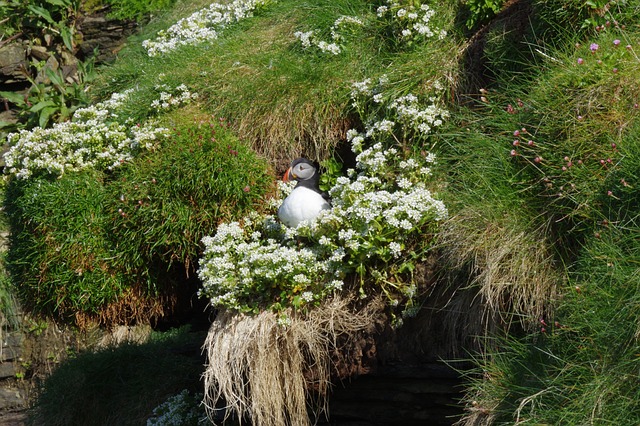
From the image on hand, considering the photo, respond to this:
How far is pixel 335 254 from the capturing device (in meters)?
4.95

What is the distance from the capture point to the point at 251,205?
572cm

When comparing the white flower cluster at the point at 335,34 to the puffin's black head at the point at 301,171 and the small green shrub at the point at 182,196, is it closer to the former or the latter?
the small green shrub at the point at 182,196

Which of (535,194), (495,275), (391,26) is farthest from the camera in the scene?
(391,26)

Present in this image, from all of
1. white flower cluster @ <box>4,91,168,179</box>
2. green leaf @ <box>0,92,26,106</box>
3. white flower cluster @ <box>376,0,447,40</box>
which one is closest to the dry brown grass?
white flower cluster @ <box>376,0,447,40</box>

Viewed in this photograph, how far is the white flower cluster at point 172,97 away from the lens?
648 centimetres

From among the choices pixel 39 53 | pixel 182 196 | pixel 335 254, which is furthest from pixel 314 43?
pixel 39 53

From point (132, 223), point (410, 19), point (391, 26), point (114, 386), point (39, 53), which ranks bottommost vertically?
point (114, 386)

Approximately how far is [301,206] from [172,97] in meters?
1.87

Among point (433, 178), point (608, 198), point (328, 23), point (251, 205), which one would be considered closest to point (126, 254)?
point (251, 205)

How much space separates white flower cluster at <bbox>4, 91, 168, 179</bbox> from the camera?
605cm

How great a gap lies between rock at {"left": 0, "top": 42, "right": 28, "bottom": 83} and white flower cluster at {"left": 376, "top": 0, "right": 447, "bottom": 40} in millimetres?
5003

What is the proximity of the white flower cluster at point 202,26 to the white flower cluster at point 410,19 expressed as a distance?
1.72 meters

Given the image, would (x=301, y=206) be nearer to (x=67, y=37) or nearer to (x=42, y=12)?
(x=67, y=37)

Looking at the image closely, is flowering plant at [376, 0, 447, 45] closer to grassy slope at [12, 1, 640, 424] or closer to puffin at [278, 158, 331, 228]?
grassy slope at [12, 1, 640, 424]
